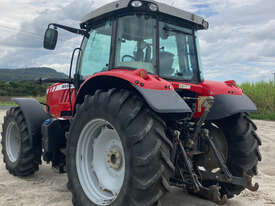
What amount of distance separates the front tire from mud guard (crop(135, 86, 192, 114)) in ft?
0.50

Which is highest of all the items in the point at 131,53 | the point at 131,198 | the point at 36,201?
the point at 131,53

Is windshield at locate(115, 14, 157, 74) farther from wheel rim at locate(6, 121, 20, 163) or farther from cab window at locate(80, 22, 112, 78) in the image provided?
wheel rim at locate(6, 121, 20, 163)

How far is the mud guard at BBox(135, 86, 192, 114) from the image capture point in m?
2.66

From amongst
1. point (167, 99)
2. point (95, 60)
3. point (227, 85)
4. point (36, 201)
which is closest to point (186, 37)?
point (227, 85)

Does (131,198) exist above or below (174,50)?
below

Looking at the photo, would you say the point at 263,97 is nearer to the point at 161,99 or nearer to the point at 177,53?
the point at 177,53

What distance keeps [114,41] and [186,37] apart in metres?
1.05

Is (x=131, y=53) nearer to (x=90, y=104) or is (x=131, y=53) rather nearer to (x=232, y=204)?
(x=90, y=104)

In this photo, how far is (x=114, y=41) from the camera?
3.65 meters

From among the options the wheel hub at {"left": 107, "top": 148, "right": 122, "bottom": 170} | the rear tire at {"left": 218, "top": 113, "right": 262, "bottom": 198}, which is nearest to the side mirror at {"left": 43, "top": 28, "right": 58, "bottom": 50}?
the wheel hub at {"left": 107, "top": 148, "right": 122, "bottom": 170}

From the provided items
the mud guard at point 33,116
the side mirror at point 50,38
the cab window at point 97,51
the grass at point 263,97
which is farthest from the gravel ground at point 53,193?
the grass at point 263,97

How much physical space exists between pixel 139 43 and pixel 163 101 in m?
1.05

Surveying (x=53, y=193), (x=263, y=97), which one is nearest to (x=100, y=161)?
(x=53, y=193)

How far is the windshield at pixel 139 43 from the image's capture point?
3461 mm
